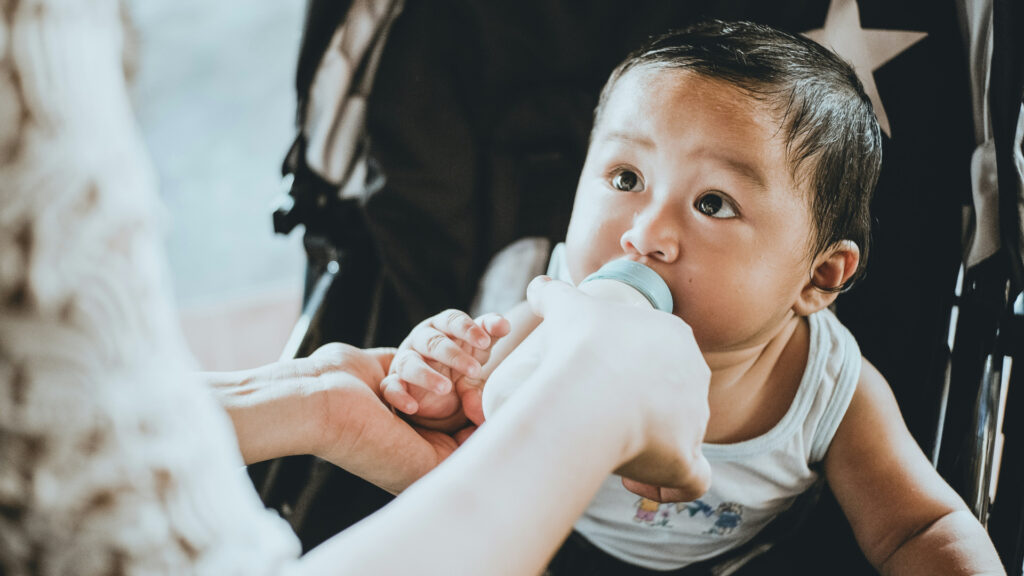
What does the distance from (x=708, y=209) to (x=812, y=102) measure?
138 mm

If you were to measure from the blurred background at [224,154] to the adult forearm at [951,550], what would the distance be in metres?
1.36

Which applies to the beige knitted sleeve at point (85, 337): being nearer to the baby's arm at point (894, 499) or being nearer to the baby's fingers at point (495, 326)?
the baby's fingers at point (495, 326)

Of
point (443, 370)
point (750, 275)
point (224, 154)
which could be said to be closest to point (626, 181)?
Answer: point (750, 275)

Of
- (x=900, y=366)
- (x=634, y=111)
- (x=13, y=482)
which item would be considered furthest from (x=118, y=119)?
(x=900, y=366)

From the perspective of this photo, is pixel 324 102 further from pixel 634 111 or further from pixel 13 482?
pixel 13 482

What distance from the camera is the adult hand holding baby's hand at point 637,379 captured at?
37cm

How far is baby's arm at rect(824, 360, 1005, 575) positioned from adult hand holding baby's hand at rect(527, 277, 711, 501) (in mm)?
356

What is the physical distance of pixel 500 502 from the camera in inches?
13.0

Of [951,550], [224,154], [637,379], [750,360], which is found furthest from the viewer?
[224,154]

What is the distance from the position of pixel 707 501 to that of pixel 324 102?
653 millimetres

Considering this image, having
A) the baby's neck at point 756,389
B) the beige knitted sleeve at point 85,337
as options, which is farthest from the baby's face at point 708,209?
the beige knitted sleeve at point 85,337

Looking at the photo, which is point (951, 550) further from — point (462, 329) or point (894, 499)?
point (462, 329)

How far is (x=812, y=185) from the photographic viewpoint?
0.70 metres

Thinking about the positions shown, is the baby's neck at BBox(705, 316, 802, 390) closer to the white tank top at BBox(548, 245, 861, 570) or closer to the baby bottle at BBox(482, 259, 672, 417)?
the white tank top at BBox(548, 245, 861, 570)
